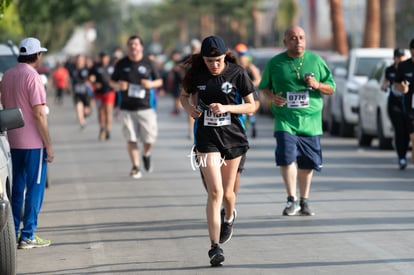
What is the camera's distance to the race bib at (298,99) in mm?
12930

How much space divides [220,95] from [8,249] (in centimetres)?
225

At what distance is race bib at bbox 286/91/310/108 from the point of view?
1293 cm

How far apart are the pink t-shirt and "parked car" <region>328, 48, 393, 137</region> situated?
1495cm

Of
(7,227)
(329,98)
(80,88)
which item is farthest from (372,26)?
(7,227)

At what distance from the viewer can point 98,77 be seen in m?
27.6

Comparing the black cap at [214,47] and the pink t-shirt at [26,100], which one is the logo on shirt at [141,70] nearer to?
the pink t-shirt at [26,100]

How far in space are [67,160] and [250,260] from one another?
489 inches

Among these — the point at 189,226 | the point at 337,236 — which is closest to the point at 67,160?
the point at 189,226

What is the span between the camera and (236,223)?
41.2 ft

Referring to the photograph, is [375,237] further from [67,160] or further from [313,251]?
→ [67,160]

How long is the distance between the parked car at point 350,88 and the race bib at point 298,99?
41.6 feet

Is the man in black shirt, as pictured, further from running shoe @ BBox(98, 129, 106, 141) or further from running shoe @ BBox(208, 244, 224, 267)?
running shoe @ BBox(98, 129, 106, 141)

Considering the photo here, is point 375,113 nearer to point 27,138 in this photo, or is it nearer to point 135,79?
point 135,79

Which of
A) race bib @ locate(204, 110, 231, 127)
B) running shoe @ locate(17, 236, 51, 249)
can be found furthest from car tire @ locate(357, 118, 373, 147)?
race bib @ locate(204, 110, 231, 127)
